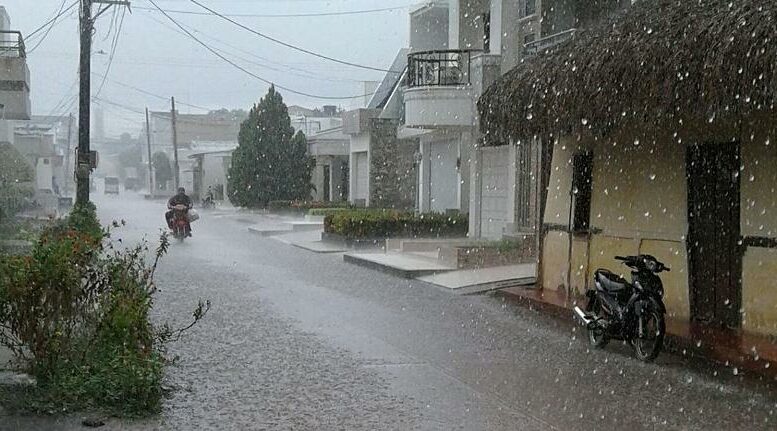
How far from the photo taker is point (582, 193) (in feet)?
45.5

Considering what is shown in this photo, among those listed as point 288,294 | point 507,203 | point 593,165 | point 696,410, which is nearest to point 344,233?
point 507,203

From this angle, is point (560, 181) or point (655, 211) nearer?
point (655, 211)

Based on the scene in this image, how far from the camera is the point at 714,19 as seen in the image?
930 cm

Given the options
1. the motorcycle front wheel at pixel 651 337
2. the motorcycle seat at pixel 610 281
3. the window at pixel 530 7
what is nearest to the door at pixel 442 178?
the window at pixel 530 7

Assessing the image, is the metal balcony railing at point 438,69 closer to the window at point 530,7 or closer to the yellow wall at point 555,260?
the window at point 530,7

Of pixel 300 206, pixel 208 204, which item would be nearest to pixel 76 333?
pixel 300 206

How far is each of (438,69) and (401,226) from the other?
462 cm

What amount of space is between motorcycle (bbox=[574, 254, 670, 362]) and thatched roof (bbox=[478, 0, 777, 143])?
1631 millimetres

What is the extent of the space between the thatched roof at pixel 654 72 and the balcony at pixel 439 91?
8869 mm

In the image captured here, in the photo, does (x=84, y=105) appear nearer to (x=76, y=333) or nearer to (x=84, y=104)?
(x=84, y=104)

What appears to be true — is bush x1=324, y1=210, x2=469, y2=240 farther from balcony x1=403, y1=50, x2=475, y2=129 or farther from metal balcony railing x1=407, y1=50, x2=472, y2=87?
metal balcony railing x1=407, y1=50, x2=472, y2=87

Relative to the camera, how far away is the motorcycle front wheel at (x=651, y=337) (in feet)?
30.3

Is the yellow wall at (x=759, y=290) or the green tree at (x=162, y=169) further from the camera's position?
the green tree at (x=162, y=169)

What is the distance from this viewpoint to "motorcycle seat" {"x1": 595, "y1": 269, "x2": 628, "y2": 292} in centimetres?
996
